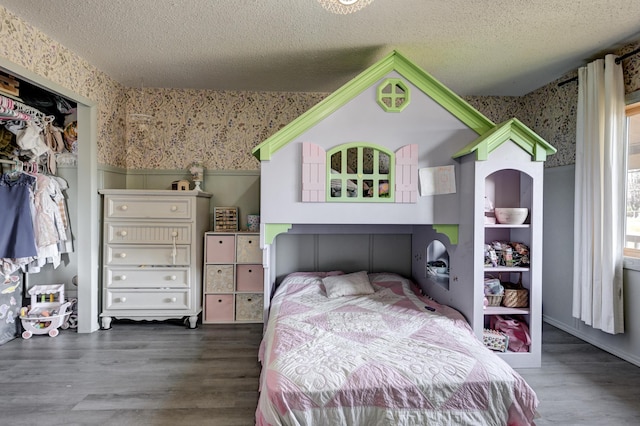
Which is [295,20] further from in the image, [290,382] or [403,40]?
[290,382]

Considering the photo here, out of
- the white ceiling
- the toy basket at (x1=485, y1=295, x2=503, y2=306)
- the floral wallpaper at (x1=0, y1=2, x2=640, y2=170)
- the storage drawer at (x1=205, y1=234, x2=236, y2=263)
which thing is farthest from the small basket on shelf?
the storage drawer at (x1=205, y1=234, x2=236, y2=263)

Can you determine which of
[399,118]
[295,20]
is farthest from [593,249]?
[295,20]

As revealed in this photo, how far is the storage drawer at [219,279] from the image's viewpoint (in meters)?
3.32

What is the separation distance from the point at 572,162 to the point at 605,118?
0.55 meters

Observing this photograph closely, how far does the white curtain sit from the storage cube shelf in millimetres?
2948

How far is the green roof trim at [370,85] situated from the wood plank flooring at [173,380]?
5.36 ft

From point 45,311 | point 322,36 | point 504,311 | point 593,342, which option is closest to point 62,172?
point 45,311

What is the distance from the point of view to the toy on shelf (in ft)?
9.70

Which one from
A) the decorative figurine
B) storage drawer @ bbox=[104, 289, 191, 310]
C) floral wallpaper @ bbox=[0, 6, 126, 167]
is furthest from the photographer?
the decorative figurine

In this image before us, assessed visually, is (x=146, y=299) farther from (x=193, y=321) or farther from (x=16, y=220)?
(x=16, y=220)

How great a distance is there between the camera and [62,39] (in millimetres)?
2650

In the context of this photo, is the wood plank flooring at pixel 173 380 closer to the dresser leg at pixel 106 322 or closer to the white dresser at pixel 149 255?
the dresser leg at pixel 106 322

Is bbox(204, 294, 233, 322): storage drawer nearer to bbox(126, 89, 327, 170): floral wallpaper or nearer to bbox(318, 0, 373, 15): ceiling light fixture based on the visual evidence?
bbox(126, 89, 327, 170): floral wallpaper

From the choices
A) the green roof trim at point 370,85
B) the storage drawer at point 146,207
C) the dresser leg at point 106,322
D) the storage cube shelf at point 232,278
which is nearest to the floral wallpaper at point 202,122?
the storage drawer at point 146,207
